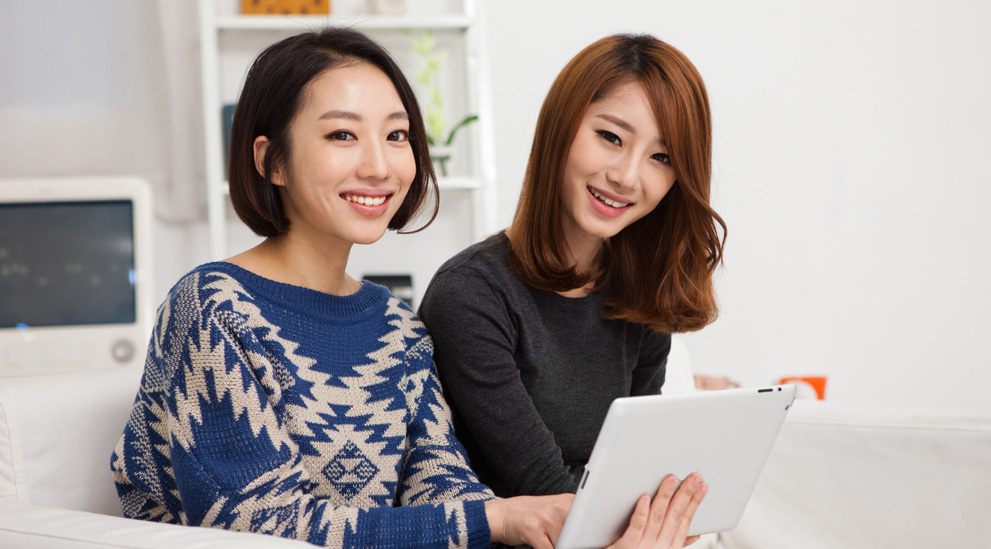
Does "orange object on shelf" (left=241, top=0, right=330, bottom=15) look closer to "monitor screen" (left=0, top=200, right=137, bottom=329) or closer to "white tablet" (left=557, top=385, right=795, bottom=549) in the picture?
"monitor screen" (left=0, top=200, right=137, bottom=329)

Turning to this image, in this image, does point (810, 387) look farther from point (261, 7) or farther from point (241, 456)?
point (261, 7)

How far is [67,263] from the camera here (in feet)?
6.70

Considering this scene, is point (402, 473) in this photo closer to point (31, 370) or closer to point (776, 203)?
point (31, 370)

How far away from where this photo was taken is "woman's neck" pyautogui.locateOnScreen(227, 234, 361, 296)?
1094 mm

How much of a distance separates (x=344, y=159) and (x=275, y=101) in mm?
115

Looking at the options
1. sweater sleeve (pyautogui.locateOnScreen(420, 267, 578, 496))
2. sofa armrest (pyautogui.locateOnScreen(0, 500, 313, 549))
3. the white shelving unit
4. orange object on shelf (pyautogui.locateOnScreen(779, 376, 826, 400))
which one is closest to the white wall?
the white shelving unit

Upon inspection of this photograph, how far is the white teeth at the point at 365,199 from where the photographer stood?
1079mm

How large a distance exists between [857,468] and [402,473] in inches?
31.7

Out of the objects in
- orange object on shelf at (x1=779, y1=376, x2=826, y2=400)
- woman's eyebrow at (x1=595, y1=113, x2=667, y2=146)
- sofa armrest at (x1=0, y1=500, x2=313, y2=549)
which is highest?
woman's eyebrow at (x1=595, y1=113, x2=667, y2=146)

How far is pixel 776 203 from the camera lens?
286cm

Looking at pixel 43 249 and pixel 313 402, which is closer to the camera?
pixel 313 402

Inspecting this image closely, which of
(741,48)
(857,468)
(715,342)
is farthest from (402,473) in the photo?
(741,48)

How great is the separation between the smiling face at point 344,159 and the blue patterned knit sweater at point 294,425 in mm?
105

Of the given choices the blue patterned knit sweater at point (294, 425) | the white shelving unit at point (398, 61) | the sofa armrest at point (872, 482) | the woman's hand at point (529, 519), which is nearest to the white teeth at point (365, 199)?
the blue patterned knit sweater at point (294, 425)
